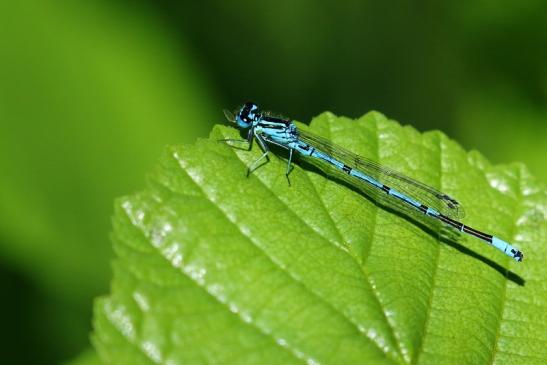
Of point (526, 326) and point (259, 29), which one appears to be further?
point (259, 29)

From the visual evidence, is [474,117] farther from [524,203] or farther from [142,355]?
[142,355]

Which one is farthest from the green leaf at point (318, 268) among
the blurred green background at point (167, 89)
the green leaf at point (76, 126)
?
the green leaf at point (76, 126)

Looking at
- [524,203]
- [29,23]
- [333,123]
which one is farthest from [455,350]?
[29,23]

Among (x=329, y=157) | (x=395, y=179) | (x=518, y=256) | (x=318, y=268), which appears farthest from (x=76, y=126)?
(x=518, y=256)

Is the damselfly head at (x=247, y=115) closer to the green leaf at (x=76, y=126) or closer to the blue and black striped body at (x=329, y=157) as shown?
the blue and black striped body at (x=329, y=157)

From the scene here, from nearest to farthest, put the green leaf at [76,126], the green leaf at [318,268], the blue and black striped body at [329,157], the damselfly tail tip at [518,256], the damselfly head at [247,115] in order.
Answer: the green leaf at [318,268], the damselfly tail tip at [518,256], the blue and black striped body at [329,157], the damselfly head at [247,115], the green leaf at [76,126]
